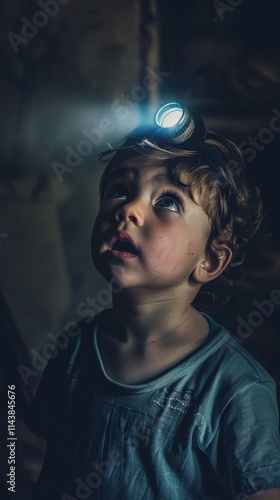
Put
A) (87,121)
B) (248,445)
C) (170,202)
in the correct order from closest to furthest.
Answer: (248,445)
(170,202)
(87,121)

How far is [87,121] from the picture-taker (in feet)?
3.52

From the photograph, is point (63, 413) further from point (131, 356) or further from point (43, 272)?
point (43, 272)

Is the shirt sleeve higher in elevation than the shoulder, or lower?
lower

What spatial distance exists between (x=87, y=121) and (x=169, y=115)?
190mm

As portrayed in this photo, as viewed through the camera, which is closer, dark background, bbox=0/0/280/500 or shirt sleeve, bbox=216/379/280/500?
shirt sleeve, bbox=216/379/280/500

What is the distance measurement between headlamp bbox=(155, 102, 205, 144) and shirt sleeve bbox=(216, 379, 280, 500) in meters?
0.39

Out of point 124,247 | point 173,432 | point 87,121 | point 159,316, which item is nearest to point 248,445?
point 173,432

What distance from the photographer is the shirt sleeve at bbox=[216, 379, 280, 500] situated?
30.5 inches

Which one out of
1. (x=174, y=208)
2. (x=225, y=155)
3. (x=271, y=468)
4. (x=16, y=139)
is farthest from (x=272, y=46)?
(x=271, y=468)

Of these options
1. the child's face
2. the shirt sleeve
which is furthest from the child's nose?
the shirt sleeve

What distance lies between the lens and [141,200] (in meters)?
0.90

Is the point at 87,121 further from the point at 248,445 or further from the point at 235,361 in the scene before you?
the point at 248,445

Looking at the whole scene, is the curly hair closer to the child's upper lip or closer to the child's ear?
the child's ear

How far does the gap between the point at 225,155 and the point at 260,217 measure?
4.6 inches
